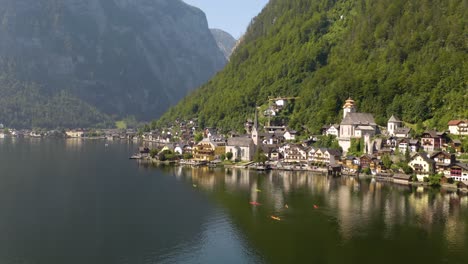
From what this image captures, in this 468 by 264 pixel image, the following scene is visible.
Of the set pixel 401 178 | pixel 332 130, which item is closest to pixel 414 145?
pixel 401 178

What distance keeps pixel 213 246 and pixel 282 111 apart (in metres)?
66.7

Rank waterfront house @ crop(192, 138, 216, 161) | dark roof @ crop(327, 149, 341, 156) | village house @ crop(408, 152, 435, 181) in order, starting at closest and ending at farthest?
village house @ crop(408, 152, 435, 181)
dark roof @ crop(327, 149, 341, 156)
waterfront house @ crop(192, 138, 216, 161)

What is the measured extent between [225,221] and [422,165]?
28006mm

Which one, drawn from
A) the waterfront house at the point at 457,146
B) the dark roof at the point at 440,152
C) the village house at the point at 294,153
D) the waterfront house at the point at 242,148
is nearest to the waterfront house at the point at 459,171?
the dark roof at the point at 440,152

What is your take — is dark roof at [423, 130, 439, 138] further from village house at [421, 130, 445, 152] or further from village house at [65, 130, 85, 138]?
village house at [65, 130, 85, 138]

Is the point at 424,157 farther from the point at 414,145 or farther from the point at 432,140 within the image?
the point at 414,145

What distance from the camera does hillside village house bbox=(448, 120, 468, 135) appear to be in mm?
59750

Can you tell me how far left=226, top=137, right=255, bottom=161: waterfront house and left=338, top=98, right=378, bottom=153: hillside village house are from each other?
14.0m

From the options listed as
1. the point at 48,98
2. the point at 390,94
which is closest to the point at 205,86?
the point at 390,94

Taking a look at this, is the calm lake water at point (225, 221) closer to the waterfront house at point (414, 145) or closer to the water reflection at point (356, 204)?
the water reflection at point (356, 204)

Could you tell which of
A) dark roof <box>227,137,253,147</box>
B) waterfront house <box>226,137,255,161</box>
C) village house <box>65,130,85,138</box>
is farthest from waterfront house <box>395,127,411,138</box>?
village house <box>65,130,85,138</box>

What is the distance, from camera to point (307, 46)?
114 meters

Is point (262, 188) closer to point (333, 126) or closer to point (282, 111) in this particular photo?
point (333, 126)

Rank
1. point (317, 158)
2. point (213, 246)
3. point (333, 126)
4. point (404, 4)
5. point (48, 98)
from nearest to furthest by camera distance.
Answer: point (213, 246) → point (317, 158) → point (333, 126) → point (404, 4) → point (48, 98)
